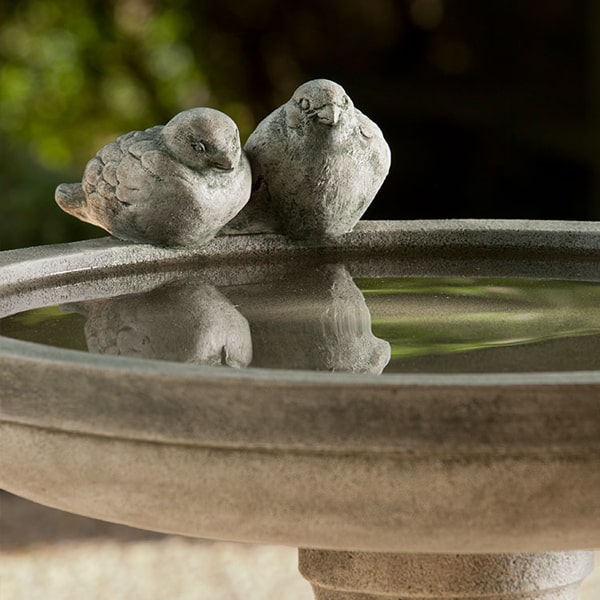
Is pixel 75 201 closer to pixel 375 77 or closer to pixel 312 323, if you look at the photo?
pixel 312 323

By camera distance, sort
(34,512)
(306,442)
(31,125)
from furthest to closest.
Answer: (31,125) < (34,512) < (306,442)

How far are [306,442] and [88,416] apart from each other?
145 mm

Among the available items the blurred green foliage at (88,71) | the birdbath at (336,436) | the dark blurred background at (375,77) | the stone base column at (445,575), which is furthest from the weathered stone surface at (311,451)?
the blurred green foliage at (88,71)

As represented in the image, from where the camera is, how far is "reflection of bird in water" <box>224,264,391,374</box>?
3.43 ft

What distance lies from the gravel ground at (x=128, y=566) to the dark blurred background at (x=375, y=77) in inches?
74.0

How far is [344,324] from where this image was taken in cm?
118

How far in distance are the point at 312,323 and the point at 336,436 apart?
0.39m

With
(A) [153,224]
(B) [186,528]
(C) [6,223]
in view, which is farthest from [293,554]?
(B) [186,528]

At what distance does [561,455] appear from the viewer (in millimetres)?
797

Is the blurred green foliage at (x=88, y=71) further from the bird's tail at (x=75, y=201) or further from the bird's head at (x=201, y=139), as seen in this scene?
the bird's head at (x=201, y=139)

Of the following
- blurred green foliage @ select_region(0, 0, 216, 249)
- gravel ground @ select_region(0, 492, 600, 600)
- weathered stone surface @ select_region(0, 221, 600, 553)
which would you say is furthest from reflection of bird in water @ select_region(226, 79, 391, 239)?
blurred green foliage @ select_region(0, 0, 216, 249)

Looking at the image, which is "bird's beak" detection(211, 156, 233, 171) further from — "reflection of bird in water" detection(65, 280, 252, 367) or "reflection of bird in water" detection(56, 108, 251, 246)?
"reflection of bird in water" detection(65, 280, 252, 367)

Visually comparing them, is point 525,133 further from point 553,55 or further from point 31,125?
point 31,125

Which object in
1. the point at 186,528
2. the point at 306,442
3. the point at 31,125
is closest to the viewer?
the point at 306,442
